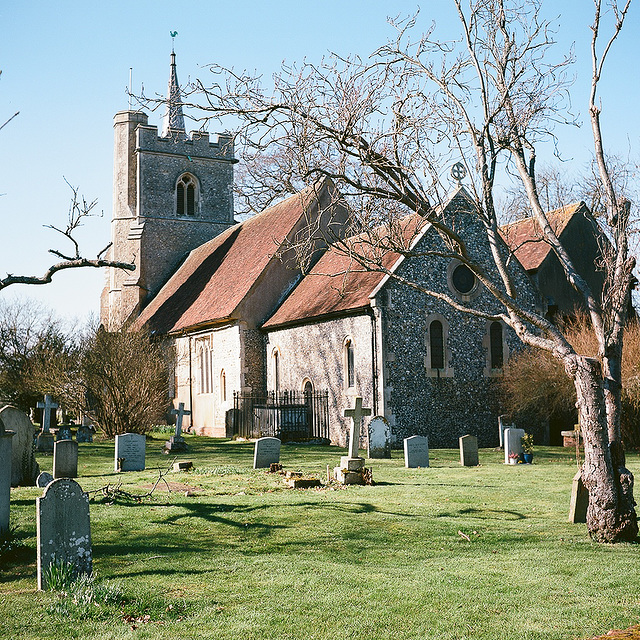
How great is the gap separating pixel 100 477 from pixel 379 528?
6.59m

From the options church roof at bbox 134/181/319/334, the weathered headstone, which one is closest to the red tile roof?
church roof at bbox 134/181/319/334

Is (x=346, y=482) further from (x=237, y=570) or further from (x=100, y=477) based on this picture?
(x=237, y=570)

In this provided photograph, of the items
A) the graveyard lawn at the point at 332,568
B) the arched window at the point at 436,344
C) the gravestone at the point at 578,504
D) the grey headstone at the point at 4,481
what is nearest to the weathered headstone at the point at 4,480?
the grey headstone at the point at 4,481

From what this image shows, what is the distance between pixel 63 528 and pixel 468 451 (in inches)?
408

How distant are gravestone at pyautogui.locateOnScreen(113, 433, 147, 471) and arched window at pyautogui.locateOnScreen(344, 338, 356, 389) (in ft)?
25.9

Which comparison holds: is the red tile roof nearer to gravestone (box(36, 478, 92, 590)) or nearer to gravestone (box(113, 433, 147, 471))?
gravestone (box(113, 433, 147, 471))

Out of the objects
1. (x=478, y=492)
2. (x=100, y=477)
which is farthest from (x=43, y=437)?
(x=478, y=492)

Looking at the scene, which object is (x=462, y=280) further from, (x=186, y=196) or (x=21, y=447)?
(x=186, y=196)

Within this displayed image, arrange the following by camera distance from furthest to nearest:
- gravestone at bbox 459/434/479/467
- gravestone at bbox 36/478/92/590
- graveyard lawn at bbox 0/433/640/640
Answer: gravestone at bbox 459/434/479/467, gravestone at bbox 36/478/92/590, graveyard lawn at bbox 0/433/640/640

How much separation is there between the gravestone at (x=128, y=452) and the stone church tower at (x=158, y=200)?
66.8 feet

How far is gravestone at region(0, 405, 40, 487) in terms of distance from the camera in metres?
11.6

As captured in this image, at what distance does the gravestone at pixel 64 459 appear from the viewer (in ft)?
39.9

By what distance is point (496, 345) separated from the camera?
2170 cm

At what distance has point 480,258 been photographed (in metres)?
21.2
